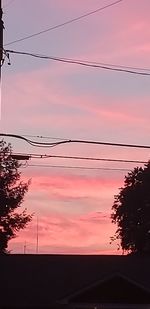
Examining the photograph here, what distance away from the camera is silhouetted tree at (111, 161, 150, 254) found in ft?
219

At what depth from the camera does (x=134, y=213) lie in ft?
226
